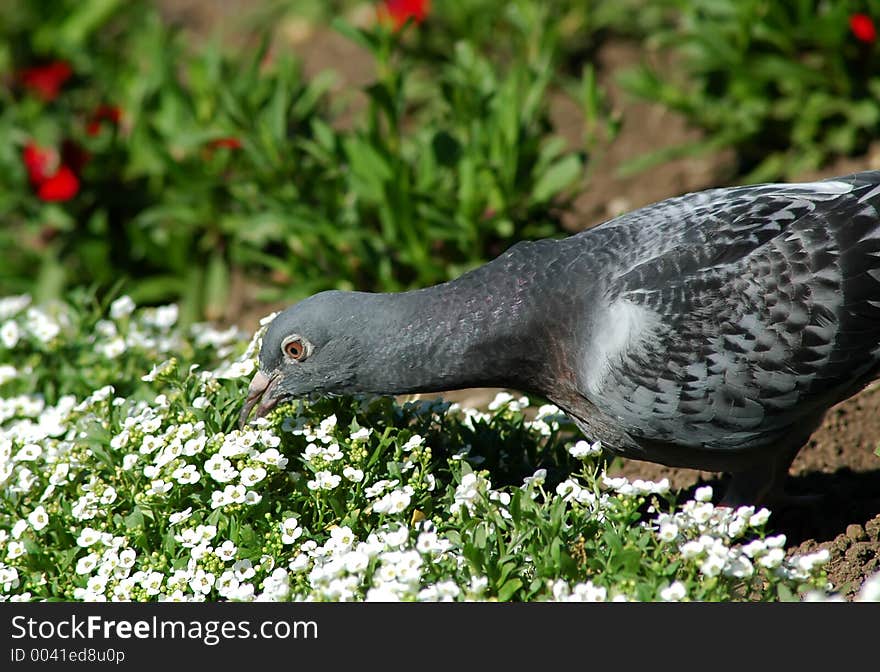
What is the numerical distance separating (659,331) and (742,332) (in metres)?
0.26

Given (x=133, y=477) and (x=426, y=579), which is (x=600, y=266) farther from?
(x=133, y=477)

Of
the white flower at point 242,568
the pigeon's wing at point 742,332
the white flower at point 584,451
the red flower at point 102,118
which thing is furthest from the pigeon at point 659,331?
the red flower at point 102,118

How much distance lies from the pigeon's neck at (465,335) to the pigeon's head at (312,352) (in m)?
0.05

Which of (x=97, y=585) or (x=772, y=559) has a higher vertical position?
(x=97, y=585)

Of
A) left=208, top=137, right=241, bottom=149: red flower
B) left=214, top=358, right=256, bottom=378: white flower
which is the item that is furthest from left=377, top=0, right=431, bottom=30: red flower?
left=214, top=358, right=256, bottom=378: white flower

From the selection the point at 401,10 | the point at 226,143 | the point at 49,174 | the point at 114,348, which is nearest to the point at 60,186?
the point at 49,174

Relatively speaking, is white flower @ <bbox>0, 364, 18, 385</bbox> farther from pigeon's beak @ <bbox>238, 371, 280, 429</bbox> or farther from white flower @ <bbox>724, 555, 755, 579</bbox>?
white flower @ <bbox>724, 555, 755, 579</bbox>

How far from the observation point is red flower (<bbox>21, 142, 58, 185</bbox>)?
630 cm

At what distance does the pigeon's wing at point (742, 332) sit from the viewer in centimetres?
345

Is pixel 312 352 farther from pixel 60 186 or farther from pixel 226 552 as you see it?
pixel 60 186

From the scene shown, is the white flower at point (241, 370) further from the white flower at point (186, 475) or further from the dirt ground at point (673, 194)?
the dirt ground at point (673, 194)

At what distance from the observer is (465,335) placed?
11.8 feet

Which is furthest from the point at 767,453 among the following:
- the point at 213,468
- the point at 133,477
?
the point at 133,477
